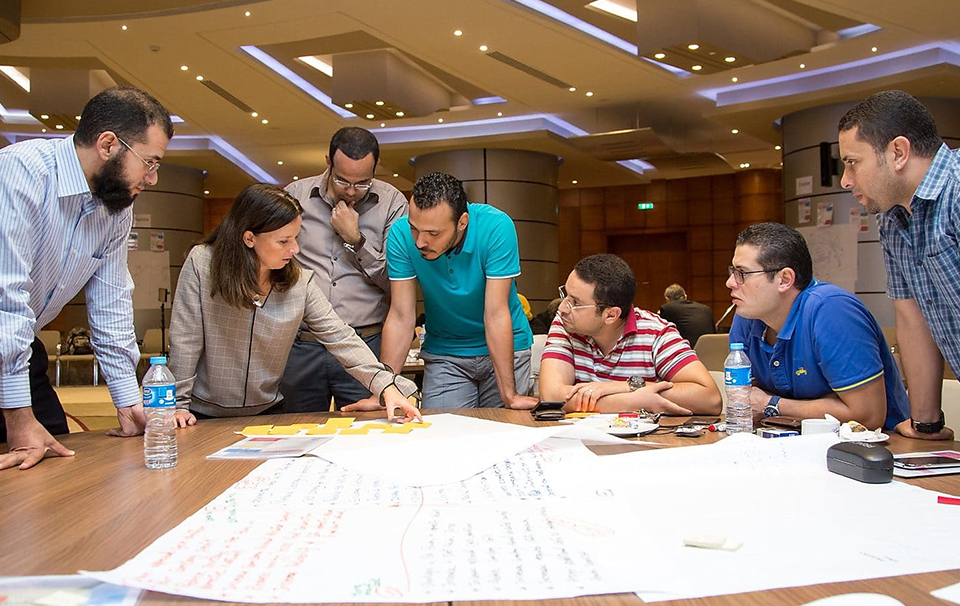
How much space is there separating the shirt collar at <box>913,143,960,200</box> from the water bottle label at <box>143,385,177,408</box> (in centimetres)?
176

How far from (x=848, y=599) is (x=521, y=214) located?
423 inches

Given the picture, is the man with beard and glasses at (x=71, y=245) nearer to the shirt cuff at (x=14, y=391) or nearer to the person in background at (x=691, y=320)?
the shirt cuff at (x=14, y=391)

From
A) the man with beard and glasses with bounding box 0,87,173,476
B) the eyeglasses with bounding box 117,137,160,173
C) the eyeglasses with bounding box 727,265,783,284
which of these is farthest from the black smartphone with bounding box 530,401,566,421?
the eyeglasses with bounding box 117,137,160,173

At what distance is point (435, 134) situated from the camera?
10883mm

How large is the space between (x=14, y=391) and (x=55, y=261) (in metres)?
0.39

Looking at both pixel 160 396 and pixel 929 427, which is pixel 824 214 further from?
pixel 160 396

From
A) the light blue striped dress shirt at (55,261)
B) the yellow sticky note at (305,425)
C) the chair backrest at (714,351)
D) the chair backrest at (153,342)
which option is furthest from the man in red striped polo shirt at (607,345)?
the chair backrest at (153,342)

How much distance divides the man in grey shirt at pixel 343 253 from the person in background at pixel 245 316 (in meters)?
0.49

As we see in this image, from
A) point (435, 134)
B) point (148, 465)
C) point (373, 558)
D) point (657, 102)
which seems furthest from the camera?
point (435, 134)

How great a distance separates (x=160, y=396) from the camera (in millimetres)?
1573

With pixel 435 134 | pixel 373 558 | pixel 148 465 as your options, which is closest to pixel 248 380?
pixel 148 465

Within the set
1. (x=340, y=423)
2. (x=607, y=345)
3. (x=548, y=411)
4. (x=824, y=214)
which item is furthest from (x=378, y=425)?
(x=824, y=214)

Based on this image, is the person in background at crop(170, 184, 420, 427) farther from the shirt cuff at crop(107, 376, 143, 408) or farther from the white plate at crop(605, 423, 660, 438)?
the white plate at crop(605, 423, 660, 438)

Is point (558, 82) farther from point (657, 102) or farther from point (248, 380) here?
point (248, 380)
